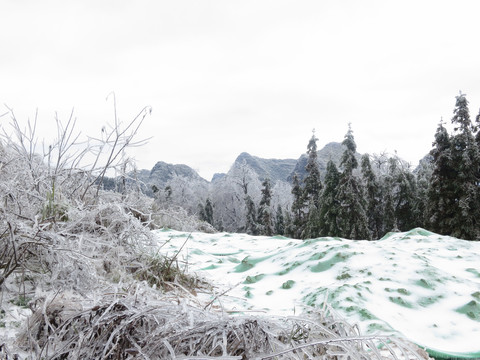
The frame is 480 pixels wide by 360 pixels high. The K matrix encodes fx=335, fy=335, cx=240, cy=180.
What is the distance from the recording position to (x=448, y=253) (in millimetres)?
2814

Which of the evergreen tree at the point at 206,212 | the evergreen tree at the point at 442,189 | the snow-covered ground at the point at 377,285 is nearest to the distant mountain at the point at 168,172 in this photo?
the evergreen tree at the point at 206,212

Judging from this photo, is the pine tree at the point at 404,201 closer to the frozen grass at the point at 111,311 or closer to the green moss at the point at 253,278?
the green moss at the point at 253,278

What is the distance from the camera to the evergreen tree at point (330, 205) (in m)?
22.4

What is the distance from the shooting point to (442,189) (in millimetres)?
19641

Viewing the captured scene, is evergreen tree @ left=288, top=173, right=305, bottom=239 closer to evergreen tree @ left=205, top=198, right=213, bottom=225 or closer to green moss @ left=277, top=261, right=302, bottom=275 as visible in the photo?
evergreen tree @ left=205, top=198, right=213, bottom=225

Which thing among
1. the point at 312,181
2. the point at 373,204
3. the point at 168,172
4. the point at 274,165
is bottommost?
the point at 373,204

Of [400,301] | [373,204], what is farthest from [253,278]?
[373,204]

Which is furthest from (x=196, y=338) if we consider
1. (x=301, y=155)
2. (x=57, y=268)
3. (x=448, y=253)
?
(x=301, y=155)

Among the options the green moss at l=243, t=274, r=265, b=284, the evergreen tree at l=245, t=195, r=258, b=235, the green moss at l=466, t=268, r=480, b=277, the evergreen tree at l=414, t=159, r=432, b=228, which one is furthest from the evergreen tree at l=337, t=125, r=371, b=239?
the green moss at l=243, t=274, r=265, b=284

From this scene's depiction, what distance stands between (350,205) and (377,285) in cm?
2086

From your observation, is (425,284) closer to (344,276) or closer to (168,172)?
(344,276)

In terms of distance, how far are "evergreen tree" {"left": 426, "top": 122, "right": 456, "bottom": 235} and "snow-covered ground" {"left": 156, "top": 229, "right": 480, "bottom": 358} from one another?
18.7 m

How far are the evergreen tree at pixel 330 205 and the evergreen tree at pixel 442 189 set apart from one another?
5.47 m

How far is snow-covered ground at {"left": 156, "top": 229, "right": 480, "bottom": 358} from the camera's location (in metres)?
1.68
